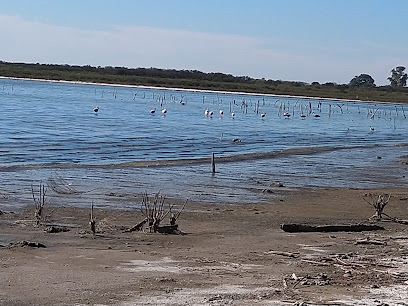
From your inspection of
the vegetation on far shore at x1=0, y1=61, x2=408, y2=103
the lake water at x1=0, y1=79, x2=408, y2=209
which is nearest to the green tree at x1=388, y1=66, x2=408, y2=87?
the vegetation on far shore at x1=0, y1=61, x2=408, y2=103

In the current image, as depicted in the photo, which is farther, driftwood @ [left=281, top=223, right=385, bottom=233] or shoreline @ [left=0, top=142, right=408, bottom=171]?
shoreline @ [left=0, top=142, right=408, bottom=171]

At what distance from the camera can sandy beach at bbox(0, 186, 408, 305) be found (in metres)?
8.66

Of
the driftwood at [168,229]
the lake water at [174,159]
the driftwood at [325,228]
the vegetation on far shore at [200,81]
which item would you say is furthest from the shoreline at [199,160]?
the vegetation on far shore at [200,81]

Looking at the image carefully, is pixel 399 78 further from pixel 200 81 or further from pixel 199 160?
pixel 199 160

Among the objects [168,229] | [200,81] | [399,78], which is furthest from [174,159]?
[399,78]

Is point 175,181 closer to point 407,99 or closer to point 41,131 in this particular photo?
point 41,131

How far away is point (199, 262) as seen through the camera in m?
10.6

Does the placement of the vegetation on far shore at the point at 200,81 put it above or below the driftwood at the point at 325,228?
below

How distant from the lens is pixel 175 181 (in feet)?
71.3

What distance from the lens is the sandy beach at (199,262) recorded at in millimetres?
8664

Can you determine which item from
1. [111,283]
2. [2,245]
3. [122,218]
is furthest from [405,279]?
[122,218]

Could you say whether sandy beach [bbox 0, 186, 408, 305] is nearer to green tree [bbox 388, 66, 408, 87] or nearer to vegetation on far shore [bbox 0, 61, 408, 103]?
vegetation on far shore [bbox 0, 61, 408, 103]

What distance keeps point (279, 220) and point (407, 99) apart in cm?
12073

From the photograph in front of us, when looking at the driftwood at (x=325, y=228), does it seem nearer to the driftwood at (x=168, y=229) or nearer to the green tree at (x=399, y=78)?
→ the driftwood at (x=168, y=229)
